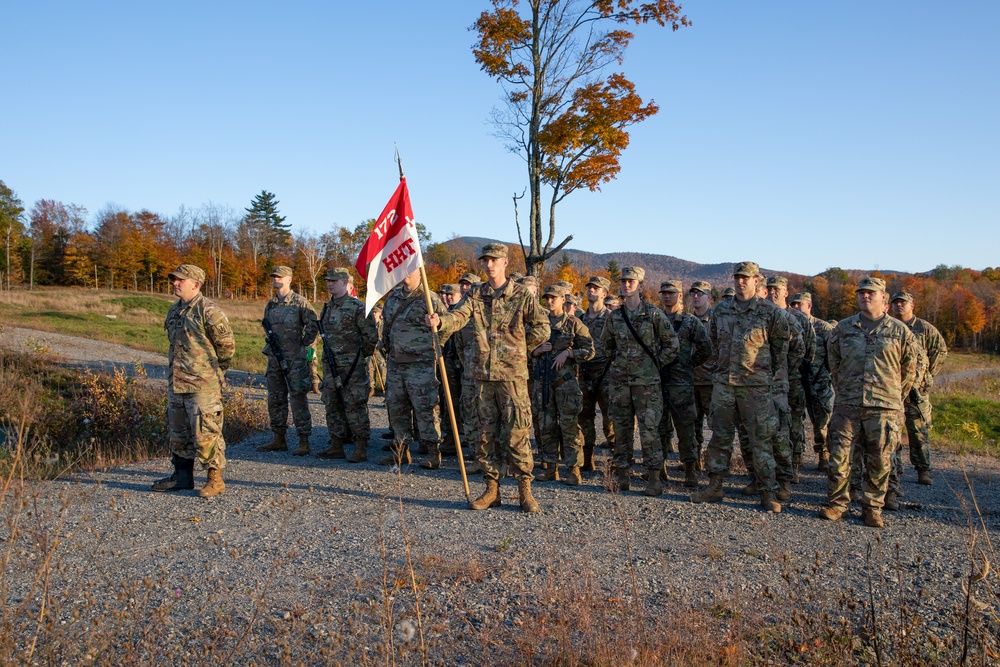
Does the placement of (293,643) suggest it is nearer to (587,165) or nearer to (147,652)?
(147,652)

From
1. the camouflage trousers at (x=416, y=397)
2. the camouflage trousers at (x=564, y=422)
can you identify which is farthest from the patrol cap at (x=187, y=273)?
the camouflage trousers at (x=564, y=422)

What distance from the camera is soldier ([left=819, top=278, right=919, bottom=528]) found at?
6.57 metres

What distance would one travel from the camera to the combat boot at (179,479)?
24.3 feet

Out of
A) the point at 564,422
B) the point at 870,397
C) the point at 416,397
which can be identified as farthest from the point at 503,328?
the point at 870,397

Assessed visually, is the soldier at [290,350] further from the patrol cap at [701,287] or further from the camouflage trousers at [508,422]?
the patrol cap at [701,287]

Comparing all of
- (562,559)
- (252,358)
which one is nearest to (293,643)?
(562,559)

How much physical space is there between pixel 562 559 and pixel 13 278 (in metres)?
67.2

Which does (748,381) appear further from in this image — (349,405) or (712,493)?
(349,405)

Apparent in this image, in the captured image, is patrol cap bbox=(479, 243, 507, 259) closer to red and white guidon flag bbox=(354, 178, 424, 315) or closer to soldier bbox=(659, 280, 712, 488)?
red and white guidon flag bbox=(354, 178, 424, 315)

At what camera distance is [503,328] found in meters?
6.80

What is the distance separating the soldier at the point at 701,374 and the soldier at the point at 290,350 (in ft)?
16.7

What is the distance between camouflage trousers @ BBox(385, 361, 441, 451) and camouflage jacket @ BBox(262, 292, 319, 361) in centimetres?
137

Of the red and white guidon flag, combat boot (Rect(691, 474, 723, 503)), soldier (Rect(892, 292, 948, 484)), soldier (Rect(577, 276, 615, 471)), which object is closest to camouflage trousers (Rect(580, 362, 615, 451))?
soldier (Rect(577, 276, 615, 471))

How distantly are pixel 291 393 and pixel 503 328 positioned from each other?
3943mm
